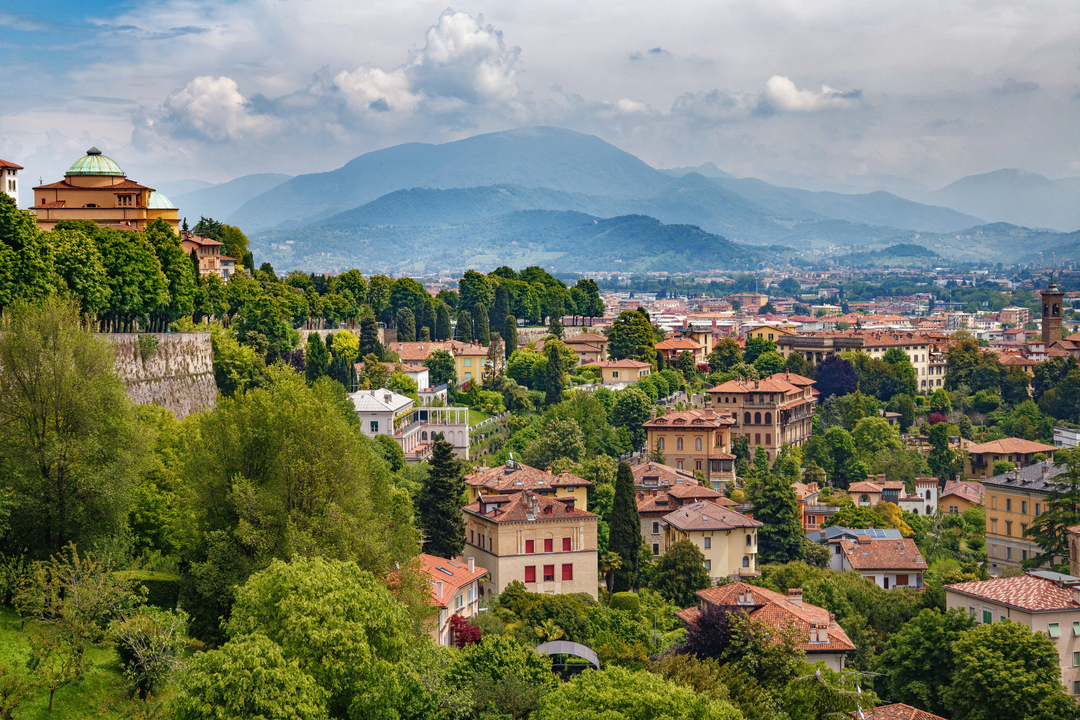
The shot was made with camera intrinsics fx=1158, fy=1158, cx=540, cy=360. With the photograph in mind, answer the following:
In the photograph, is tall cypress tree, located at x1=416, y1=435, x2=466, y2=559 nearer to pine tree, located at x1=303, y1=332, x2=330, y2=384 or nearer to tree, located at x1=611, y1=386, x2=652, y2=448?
pine tree, located at x1=303, y1=332, x2=330, y2=384

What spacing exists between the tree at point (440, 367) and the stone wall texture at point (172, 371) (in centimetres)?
2051

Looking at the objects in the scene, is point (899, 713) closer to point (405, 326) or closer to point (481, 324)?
point (405, 326)

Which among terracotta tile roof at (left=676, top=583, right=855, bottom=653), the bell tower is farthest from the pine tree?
the bell tower

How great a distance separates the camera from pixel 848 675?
29562 millimetres

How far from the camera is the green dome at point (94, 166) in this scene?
179 ft

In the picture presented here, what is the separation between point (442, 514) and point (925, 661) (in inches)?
615

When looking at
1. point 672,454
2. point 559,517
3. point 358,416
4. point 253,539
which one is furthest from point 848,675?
point 672,454

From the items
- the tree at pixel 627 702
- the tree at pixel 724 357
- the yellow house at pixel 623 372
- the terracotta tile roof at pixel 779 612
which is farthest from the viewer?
the tree at pixel 724 357

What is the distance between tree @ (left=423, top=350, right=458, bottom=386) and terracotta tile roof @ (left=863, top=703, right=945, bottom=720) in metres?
40.7

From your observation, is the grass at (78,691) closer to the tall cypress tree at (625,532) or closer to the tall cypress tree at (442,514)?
the tall cypress tree at (442,514)

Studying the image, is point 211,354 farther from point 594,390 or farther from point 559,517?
point 594,390

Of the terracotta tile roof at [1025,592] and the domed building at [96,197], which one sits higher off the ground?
the domed building at [96,197]

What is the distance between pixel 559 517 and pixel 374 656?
18.8 meters

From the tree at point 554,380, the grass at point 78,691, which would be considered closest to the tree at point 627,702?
the grass at point 78,691
